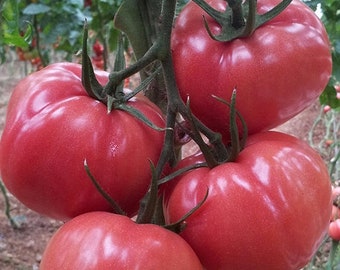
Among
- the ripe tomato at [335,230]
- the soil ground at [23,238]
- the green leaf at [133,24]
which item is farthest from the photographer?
the soil ground at [23,238]

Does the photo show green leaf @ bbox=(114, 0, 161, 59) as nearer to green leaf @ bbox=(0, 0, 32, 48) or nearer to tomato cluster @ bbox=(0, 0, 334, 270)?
tomato cluster @ bbox=(0, 0, 334, 270)

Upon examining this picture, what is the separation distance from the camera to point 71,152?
51 cm

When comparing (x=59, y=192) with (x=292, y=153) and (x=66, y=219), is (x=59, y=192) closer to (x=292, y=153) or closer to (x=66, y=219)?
(x=66, y=219)

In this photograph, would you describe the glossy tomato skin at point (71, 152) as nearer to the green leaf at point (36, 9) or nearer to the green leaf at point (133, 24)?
the green leaf at point (133, 24)

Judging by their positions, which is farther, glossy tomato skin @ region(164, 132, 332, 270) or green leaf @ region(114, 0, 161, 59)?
green leaf @ region(114, 0, 161, 59)

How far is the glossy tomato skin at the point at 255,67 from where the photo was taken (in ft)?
1.70

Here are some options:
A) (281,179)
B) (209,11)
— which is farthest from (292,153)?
(209,11)

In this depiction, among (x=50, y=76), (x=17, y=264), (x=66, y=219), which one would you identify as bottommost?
(x=17, y=264)

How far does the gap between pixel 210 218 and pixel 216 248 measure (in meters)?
0.02

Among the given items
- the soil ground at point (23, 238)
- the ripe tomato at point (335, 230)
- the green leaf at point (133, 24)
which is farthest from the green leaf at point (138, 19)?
the soil ground at point (23, 238)

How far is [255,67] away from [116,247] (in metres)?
0.19

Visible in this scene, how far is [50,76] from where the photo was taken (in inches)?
22.0

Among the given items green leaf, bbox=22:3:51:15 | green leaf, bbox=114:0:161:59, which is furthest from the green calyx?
green leaf, bbox=22:3:51:15

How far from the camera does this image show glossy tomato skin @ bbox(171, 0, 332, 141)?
0.52 metres
